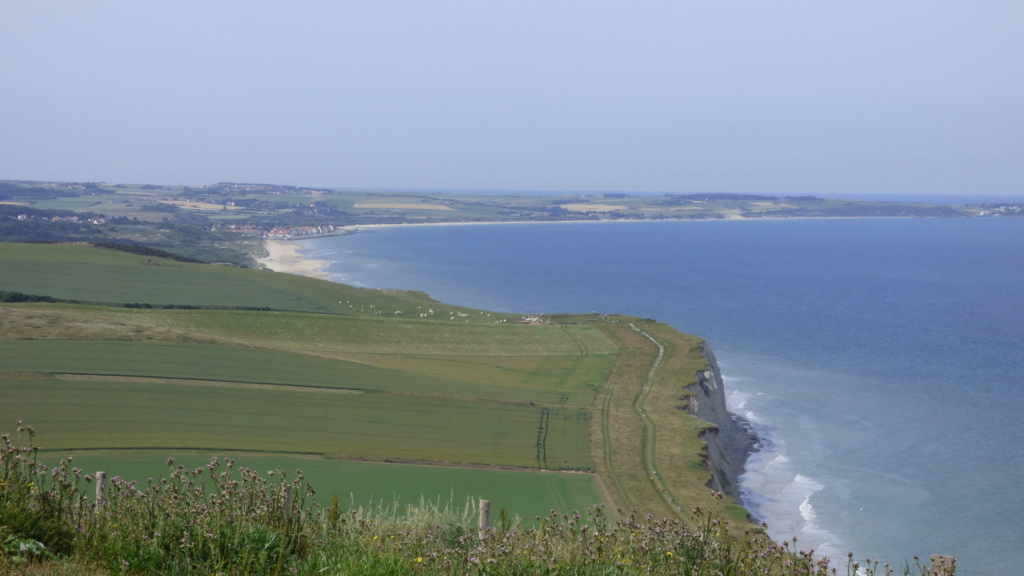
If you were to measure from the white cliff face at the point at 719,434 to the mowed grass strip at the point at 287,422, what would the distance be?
5041 millimetres

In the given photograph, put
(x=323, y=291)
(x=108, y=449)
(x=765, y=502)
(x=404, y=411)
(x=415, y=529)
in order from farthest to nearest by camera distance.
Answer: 1. (x=323, y=291)
2. (x=404, y=411)
3. (x=765, y=502)
4. (x=108, y=449)
5. (x=415, y=529)

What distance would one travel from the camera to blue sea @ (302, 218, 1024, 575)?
27422 mm

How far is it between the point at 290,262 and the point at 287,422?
92.1 metres

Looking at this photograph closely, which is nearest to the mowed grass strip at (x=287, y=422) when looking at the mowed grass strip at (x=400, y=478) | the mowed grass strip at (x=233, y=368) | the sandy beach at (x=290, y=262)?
the mowed grass strip at (x=400, y=478)

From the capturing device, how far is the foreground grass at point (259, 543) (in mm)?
6863

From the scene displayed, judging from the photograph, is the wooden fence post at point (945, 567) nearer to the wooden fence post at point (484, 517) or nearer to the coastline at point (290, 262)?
the wooden fence post at point (484, 517)

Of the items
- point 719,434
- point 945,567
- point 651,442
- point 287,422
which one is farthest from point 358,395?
point 945,567

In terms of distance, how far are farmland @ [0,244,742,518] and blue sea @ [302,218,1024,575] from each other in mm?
5090

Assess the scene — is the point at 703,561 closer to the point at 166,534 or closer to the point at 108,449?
the point at 166,534

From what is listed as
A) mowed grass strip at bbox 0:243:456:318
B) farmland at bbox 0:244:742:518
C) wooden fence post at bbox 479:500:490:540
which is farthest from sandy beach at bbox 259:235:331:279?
wooden fence post at bbox 479:500:490:540

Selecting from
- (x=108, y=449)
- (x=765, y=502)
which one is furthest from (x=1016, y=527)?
(x=108, y=449)

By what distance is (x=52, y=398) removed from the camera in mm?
29688

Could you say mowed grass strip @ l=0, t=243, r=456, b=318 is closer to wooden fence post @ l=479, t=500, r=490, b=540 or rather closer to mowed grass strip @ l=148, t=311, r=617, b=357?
mowed grass strip @ l=148, t=311, r=617, b=357

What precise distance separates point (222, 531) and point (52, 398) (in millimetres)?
26793
